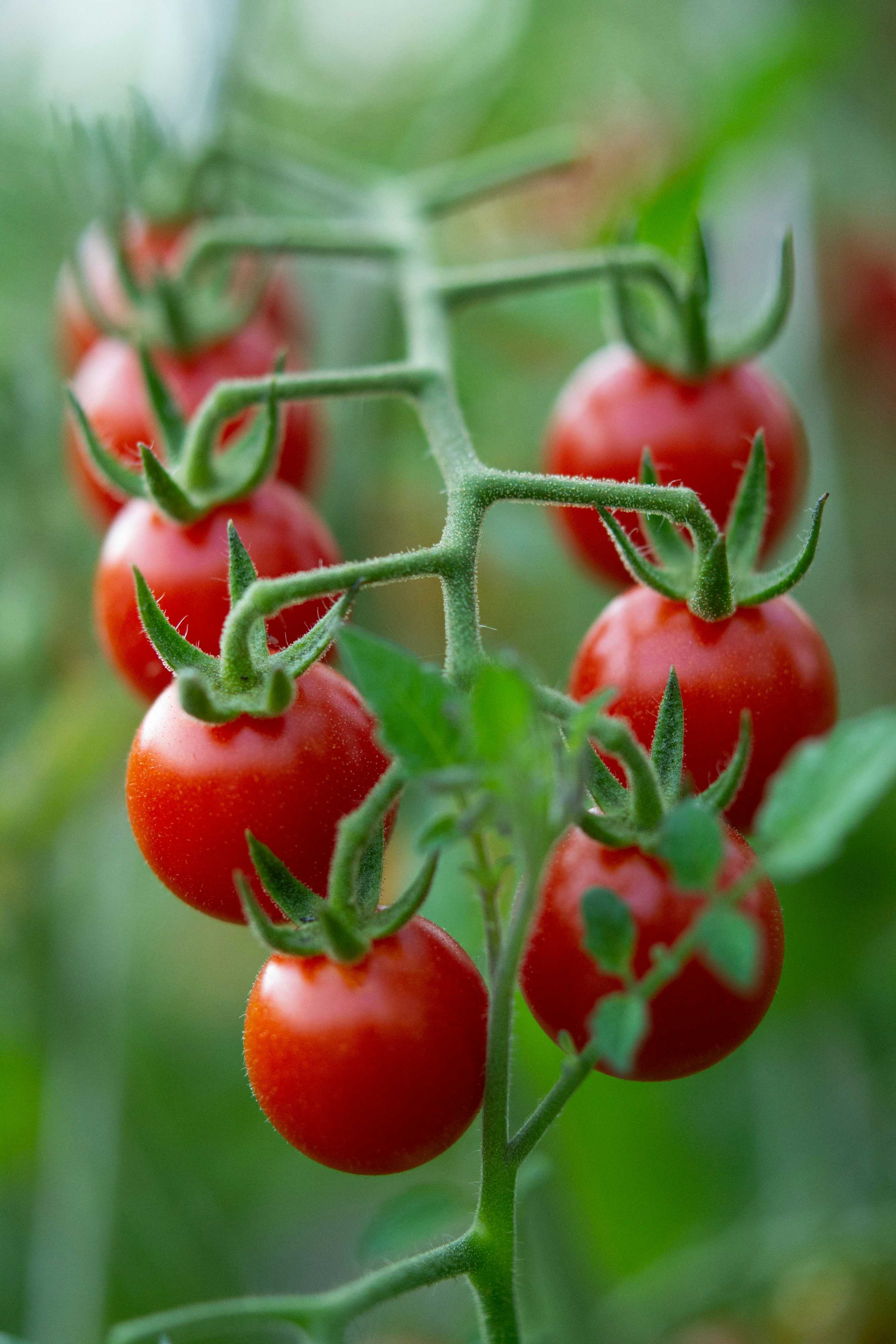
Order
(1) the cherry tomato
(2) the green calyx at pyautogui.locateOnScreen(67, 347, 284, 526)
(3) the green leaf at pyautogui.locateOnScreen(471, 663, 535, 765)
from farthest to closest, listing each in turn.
Result: 1. (1) the cherry tomato
2. (2) the green calyx at pyautogui.locateOnScreen(67, 347, 284, 526)
3. (3) the green leaf at pyautogui.locateOnScreen(471, 663, 535, 765)

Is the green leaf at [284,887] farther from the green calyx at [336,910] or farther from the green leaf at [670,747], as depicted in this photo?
the green leaf at [670,747]

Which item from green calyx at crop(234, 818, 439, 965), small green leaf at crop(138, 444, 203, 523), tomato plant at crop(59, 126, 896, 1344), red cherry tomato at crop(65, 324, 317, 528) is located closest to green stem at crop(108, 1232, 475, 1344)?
tomato plant at crop(59, 126, 896, 1344)

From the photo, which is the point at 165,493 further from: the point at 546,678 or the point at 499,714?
the point at 546,678

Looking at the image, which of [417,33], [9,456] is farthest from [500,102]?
[9,456]

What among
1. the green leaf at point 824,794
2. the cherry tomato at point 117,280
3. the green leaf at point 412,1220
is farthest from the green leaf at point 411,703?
the cherry tomato at point 117,280

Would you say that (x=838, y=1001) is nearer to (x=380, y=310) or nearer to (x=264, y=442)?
(x=380, y=310)

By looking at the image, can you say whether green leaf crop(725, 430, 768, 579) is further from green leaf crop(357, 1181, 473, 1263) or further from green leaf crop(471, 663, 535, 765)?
green leaf crop(357, 1181, 473, 1263)

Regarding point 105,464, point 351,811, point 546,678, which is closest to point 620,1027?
point 351,811
